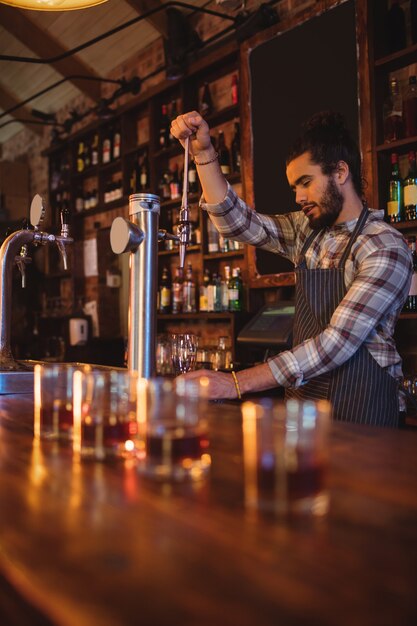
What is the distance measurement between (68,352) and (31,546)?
546 cm

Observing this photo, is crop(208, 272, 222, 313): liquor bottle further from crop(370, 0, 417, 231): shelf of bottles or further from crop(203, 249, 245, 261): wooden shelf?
crop(370, 0, 417, 231): shelf of bottles

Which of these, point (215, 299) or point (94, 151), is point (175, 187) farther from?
point (94, 151)

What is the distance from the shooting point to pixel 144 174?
5289mm

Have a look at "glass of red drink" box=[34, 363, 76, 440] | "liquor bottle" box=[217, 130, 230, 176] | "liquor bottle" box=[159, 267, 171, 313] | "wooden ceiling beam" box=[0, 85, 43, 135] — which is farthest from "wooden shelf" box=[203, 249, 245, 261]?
"wooden ceiling beam" box=[0, 85, 43, 135]

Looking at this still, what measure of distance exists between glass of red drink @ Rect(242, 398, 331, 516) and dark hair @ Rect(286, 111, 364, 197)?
162cm

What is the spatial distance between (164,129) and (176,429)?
457 centimetres

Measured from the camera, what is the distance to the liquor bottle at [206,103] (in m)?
4.54

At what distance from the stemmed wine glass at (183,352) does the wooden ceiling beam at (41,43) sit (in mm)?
4713

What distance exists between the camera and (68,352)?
5863 mm

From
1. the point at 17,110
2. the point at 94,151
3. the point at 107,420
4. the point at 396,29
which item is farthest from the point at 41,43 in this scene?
the point at 107,420

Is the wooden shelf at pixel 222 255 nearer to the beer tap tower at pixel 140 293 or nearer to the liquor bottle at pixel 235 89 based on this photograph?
the liquor bottle at pixel 235 89

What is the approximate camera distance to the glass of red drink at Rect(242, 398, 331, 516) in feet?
2.09

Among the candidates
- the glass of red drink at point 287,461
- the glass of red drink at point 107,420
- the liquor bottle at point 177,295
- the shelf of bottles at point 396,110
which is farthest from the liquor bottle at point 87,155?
the glass of red drink at point 287,461

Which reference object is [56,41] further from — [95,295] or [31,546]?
[31,546]
